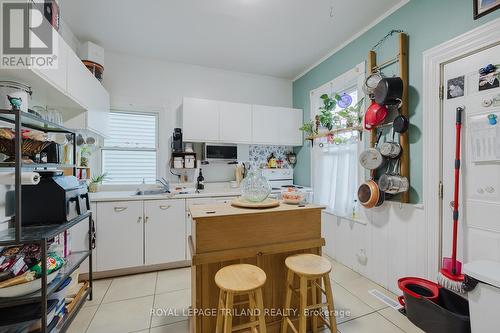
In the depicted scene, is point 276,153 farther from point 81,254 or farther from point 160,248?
point 81,254

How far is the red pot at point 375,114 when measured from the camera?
88.7 inches

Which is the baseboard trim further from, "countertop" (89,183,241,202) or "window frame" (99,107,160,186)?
"window frame" (99,107,160,186)

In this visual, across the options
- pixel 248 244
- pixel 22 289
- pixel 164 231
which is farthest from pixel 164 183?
pixel 248 244

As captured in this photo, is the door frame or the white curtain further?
the white curtain

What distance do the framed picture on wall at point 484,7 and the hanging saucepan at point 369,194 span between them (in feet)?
4.98

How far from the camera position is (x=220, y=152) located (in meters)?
3.47

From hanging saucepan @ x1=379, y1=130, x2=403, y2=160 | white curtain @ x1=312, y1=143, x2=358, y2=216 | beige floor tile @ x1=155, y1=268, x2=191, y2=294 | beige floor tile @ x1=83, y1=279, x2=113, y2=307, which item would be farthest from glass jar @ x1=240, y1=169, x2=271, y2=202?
beige floor tile @ x1=83, y1=279, x2=113, y2=307

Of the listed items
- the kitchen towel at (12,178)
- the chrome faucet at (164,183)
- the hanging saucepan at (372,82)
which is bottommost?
the chrome faucet at (164,183)

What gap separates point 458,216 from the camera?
5.69ft

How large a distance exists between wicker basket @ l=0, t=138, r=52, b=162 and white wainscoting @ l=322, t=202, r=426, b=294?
10.2 ft

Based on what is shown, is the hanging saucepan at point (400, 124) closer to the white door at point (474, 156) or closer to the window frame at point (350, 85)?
the white door at point (474, 156)

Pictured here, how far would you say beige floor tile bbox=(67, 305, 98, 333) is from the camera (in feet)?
5.82

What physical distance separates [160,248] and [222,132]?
1783 mm

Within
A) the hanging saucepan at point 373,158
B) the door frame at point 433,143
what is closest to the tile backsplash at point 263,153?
the hanging saucepan at point 373,158
